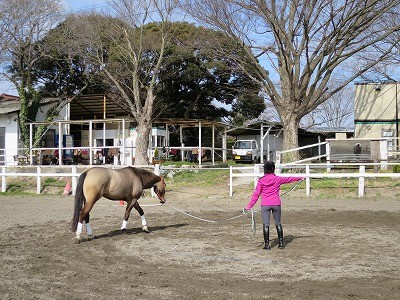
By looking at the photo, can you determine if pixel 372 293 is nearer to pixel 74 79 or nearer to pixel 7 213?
pixel 7 213

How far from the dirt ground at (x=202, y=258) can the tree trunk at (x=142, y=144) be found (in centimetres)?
1354

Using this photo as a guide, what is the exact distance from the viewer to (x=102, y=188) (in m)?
10.2

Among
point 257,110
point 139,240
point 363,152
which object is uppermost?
point 257,110

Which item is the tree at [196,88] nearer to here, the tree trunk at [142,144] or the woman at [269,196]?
the tree trunk at [142,144]

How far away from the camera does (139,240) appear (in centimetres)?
988

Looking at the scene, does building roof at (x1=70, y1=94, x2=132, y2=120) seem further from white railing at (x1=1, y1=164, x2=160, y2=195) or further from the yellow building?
the yellow building

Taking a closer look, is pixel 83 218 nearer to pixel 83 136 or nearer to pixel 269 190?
pixel 269 190

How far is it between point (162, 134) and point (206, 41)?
14536 mm

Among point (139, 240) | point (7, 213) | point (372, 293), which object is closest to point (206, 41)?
point (7, 213)

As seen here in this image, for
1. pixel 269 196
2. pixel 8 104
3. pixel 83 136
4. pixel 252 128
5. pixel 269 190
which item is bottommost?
pixel 269 196

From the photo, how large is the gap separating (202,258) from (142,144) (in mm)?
20330

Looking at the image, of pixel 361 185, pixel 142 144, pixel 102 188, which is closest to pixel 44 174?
pixel 142 144

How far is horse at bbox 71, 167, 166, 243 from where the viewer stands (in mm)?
9898

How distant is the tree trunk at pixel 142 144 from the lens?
1093 inches
